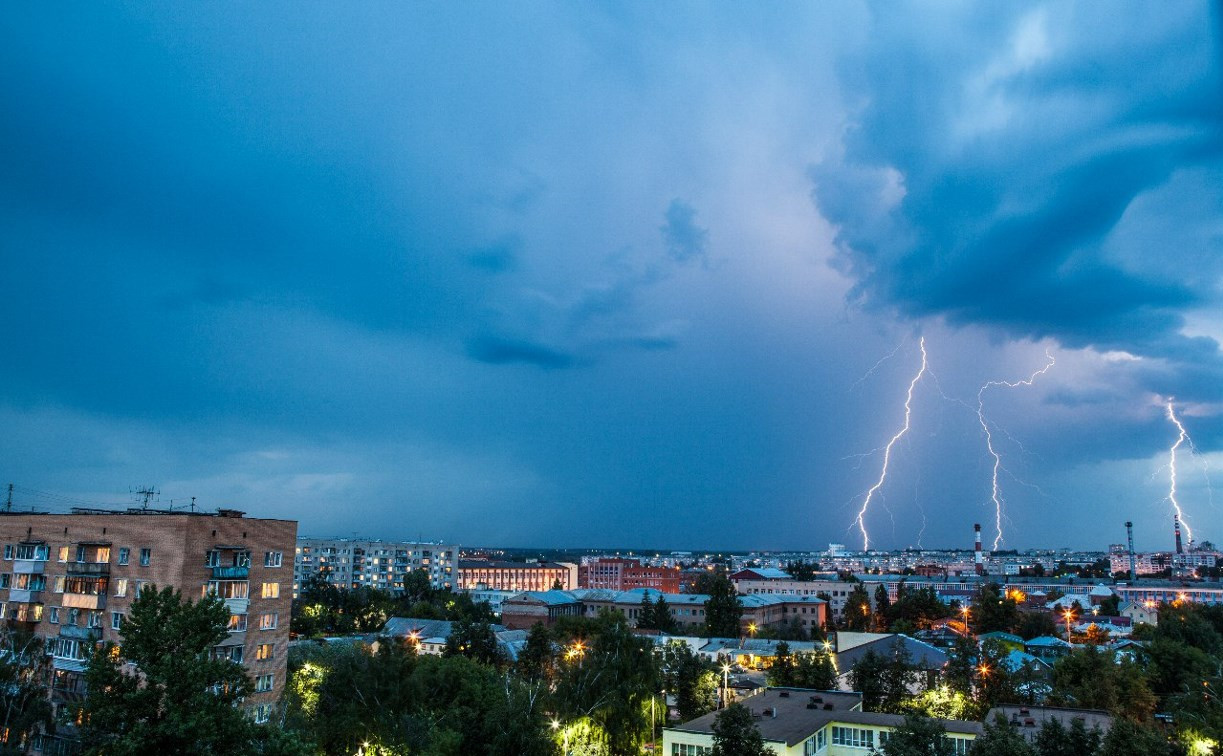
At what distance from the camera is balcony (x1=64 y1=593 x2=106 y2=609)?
29.0 meters

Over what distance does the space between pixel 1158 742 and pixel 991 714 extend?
1106cm

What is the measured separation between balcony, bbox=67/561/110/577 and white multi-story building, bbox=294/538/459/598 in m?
Answer: 86.4

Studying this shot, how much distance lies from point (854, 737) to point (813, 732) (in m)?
2.67

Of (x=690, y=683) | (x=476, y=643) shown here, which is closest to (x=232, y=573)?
(x=690, y=683)

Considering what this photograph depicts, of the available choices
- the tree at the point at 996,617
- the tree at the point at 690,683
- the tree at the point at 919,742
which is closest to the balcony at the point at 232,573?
the tree at the point at 690,683

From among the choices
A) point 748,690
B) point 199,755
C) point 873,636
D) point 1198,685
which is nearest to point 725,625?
point 873,636

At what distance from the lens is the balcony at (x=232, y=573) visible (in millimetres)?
28766

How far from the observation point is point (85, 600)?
29.2m

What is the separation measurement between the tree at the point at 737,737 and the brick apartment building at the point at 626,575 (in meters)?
110

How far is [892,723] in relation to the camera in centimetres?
2670

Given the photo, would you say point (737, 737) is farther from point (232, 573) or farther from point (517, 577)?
point (517, 577)

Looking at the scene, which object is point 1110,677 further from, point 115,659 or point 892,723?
point 115,659

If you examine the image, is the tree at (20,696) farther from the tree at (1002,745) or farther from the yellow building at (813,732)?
the tree at (1002,745)

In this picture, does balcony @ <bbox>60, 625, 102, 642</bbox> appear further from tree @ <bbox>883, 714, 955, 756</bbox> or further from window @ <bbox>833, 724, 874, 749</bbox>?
tree @ <bbox>883, 714, 955, 756</bbox>
